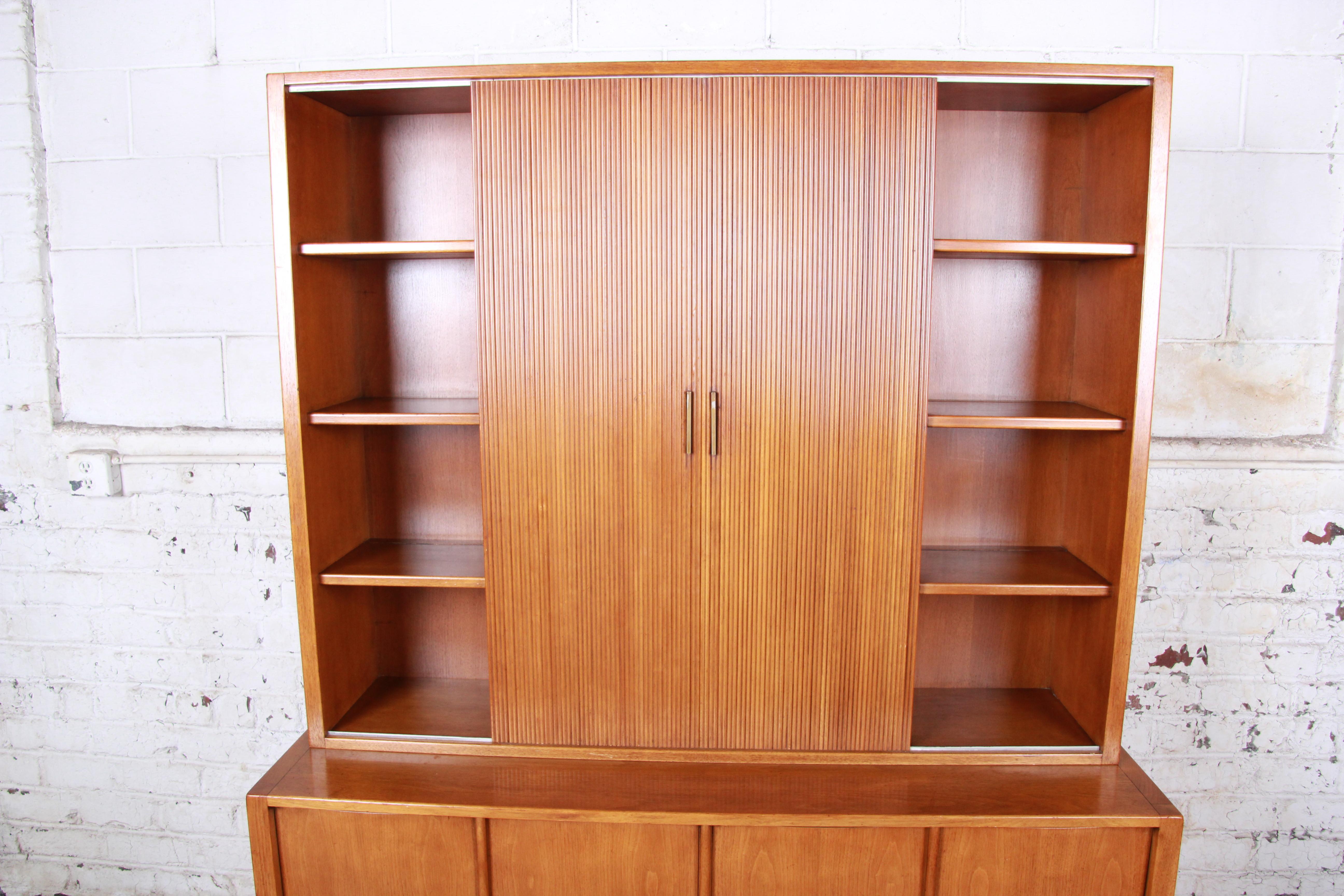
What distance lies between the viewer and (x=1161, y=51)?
2.06m

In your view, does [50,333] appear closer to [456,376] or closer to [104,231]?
[104,231]

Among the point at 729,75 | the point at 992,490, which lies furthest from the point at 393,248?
the point at 992,490

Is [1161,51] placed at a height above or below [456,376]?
above

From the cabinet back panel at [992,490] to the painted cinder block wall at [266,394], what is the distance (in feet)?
1.19

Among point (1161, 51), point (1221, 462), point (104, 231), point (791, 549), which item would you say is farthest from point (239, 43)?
point (1221, 462)

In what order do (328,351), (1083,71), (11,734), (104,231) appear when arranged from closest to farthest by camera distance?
(1083,71), (328,351), (104,231), (11,734)

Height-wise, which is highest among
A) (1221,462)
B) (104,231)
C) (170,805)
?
(104,231)

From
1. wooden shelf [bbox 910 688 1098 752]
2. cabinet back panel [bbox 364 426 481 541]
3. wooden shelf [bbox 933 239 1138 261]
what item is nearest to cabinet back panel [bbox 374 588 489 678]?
cabinet back panel [bbox 364 426 481 541]

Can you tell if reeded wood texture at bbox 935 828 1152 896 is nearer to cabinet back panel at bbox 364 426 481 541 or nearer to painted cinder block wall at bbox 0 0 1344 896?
painted cinder block wall at bbox 0 0 1344 896

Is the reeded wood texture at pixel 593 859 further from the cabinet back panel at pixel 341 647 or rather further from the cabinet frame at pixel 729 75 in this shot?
the cabinet back panel at pixel 341 647

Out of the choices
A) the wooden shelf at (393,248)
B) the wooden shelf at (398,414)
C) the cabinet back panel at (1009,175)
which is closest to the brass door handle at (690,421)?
the wooden shelf at (398,414)

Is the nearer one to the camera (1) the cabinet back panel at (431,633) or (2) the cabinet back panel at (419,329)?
(2) the cabinet back panel at (419,329)

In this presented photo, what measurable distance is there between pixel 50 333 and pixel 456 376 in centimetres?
117

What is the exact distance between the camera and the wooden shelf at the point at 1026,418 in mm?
1698
